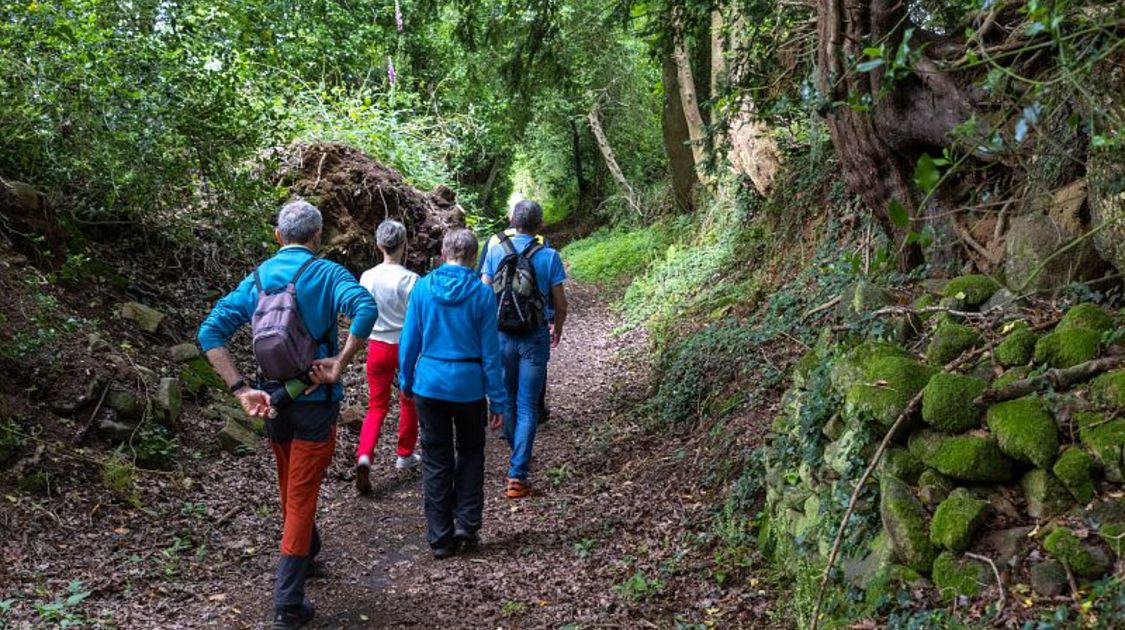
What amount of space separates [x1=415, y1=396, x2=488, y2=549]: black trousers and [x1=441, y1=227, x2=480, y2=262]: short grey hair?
922 millimetres

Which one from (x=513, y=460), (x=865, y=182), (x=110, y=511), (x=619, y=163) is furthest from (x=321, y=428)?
(x=619, y=163)

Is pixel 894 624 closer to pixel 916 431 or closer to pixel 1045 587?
pixel 1045 587

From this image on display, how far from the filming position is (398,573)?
548cm

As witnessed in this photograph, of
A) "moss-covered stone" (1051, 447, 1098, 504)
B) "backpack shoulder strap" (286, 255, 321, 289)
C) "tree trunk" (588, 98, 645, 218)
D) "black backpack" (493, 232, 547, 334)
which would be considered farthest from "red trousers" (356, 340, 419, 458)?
"tree trunk" (588, 98, 645, 218)

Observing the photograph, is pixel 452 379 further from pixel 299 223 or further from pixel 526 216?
pixel 526 216

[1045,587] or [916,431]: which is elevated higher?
[916,431]

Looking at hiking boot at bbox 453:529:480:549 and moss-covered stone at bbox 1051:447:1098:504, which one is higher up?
moss-covered stone at bbox 1051:447:1098:504

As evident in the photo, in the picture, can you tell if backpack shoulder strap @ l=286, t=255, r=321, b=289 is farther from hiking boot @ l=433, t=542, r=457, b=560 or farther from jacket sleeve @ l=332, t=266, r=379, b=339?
hiking boot @ l=433, t=542, r=457, b=560

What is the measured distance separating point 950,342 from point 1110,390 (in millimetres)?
911

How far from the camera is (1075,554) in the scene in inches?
124

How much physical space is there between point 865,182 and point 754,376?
1.76 metres

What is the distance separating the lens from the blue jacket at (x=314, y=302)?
4480 millimetres

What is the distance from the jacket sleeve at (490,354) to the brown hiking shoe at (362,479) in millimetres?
1632

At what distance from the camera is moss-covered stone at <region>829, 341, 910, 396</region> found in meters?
4.50
